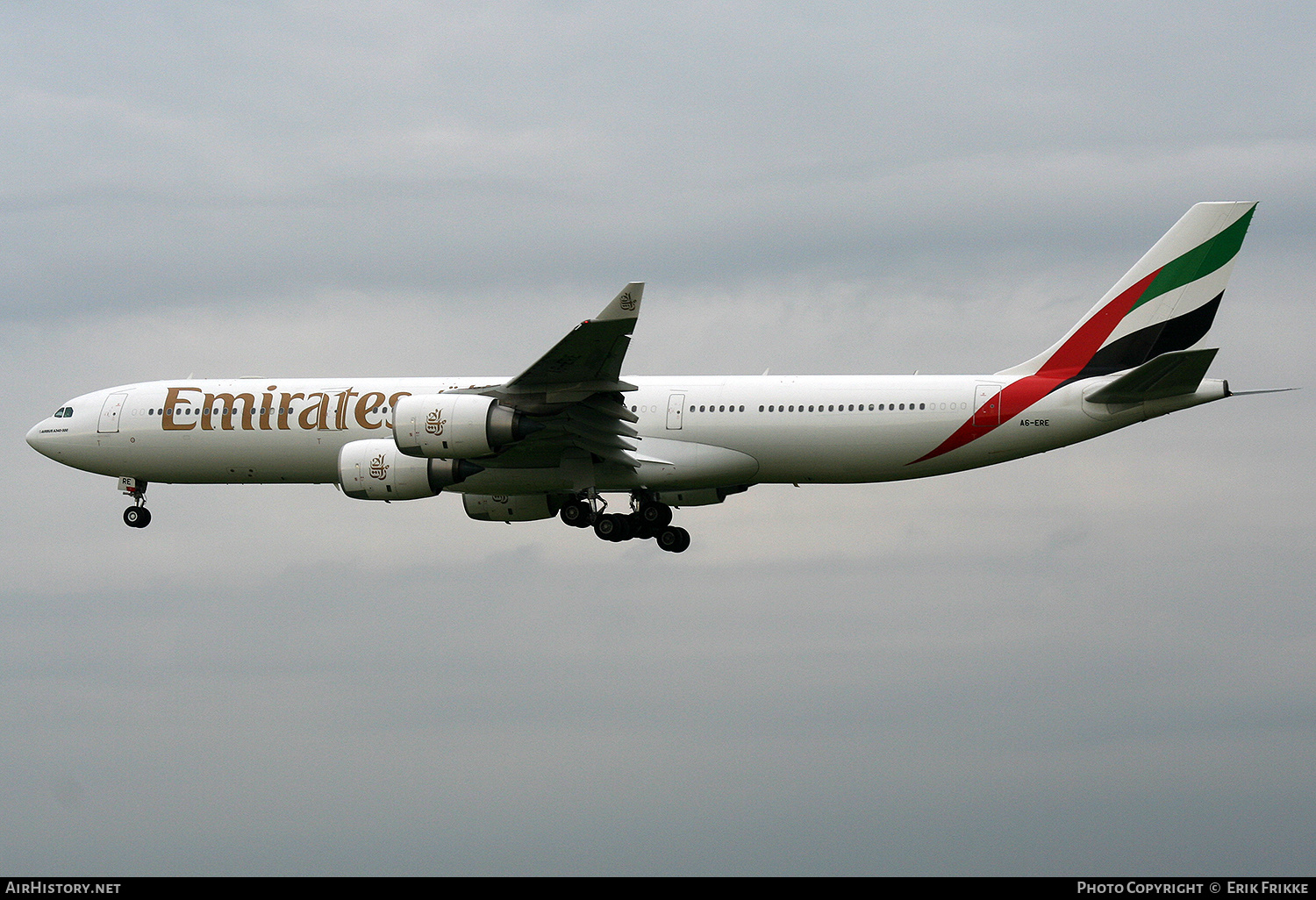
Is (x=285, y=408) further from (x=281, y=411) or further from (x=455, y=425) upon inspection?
(x=455, y=425)

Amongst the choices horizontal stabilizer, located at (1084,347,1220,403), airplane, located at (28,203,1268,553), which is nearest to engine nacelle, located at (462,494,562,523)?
airplane, located at (28,203,1268,553)

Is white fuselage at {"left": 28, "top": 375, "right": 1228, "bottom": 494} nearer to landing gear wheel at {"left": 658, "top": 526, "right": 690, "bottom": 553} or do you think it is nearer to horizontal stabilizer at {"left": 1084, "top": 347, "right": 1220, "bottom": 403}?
horizontal stabilizer at {"left": 1084, "top": 347, "right": 1220, "bottom": 403}

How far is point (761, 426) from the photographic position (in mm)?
36875

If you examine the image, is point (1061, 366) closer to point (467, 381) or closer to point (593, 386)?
point (593, 386)

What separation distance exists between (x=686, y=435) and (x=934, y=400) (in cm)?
626

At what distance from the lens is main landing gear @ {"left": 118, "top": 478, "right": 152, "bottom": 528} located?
1655 inches

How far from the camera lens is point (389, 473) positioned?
3688 cm

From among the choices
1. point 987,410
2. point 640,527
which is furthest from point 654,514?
point 987,410

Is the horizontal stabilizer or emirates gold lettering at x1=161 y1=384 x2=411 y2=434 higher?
emirates gold lettering at x1=161 y1=384 x2=411 y2=434

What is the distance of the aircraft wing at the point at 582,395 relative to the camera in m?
32.2

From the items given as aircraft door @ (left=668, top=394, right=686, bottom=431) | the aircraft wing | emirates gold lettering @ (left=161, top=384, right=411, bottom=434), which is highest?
emirates gold lettering @ (left=161, top=384, right=411, bottom=434)

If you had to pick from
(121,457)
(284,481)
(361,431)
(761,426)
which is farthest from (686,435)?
(121,457)

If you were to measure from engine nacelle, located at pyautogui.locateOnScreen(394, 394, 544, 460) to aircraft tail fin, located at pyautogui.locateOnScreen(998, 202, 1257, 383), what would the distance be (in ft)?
42.1

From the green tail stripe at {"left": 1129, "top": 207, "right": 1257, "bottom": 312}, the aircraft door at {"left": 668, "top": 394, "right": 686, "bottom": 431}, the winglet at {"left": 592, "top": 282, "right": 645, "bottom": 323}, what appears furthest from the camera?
the aircraft door at {"left": 668, "top": 394, "right": 686, "bottom": 431}
